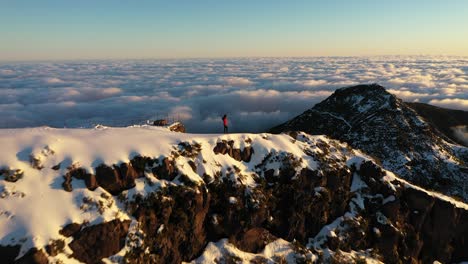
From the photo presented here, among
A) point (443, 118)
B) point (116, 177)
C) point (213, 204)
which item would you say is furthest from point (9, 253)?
point (443, 118)

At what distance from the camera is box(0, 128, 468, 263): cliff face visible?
23906mm

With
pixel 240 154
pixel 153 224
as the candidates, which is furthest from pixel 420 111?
pixel 153 224

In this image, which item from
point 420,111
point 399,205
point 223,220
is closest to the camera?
point 223,220

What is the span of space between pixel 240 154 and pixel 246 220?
690cm

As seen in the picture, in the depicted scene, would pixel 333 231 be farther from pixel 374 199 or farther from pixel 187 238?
pixel 187 238

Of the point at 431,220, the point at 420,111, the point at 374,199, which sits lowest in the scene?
the point at 420,111

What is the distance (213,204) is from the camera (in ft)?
101

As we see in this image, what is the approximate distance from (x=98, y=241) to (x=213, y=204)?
10410mm

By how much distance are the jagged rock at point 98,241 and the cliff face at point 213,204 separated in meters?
0.07

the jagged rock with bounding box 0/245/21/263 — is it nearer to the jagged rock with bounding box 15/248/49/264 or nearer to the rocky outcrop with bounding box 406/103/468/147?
the jagged rock with bounding box 15/248/49/264

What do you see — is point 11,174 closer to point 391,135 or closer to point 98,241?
point 98,241

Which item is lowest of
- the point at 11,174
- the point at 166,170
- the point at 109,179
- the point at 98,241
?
the point at 98,241

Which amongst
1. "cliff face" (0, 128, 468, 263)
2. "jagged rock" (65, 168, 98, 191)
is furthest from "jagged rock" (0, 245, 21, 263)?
"jagged rock" (65, 168, 98, 191)

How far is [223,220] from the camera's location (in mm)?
30531
